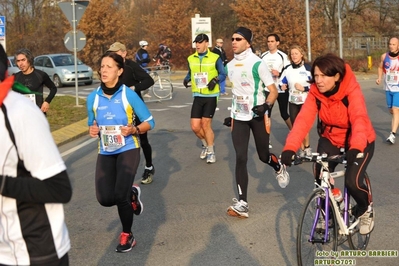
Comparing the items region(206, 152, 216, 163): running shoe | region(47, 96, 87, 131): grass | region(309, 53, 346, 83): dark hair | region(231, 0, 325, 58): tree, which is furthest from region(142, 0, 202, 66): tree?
region(309, 53, 346, 83): dark hair

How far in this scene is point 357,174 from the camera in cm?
529

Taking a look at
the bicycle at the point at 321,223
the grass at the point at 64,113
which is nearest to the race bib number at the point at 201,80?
the bicycle at the point at 321,223

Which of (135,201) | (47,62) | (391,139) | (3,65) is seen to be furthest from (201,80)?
(47,62)

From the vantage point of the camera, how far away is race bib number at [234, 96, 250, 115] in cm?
752

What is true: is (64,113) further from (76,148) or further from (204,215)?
(204,215)

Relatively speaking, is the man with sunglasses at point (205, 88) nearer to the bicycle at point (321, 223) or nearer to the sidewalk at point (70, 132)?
the sidewalk at point (70, 132)

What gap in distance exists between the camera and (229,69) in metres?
7.82

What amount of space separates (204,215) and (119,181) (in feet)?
5.21

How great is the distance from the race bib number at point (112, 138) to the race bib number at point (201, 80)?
451 cm

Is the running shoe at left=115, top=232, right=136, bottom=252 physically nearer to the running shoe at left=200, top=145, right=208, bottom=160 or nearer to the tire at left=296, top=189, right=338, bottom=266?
the tire at left=296, top=189, right=338, bottom=266

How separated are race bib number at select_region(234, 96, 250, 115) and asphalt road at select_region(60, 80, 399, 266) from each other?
111 centimetres

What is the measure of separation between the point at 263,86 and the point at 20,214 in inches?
206

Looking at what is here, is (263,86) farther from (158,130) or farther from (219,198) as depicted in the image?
(158,130)

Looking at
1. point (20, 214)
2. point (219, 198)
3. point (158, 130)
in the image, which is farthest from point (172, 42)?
point (20, 214)
